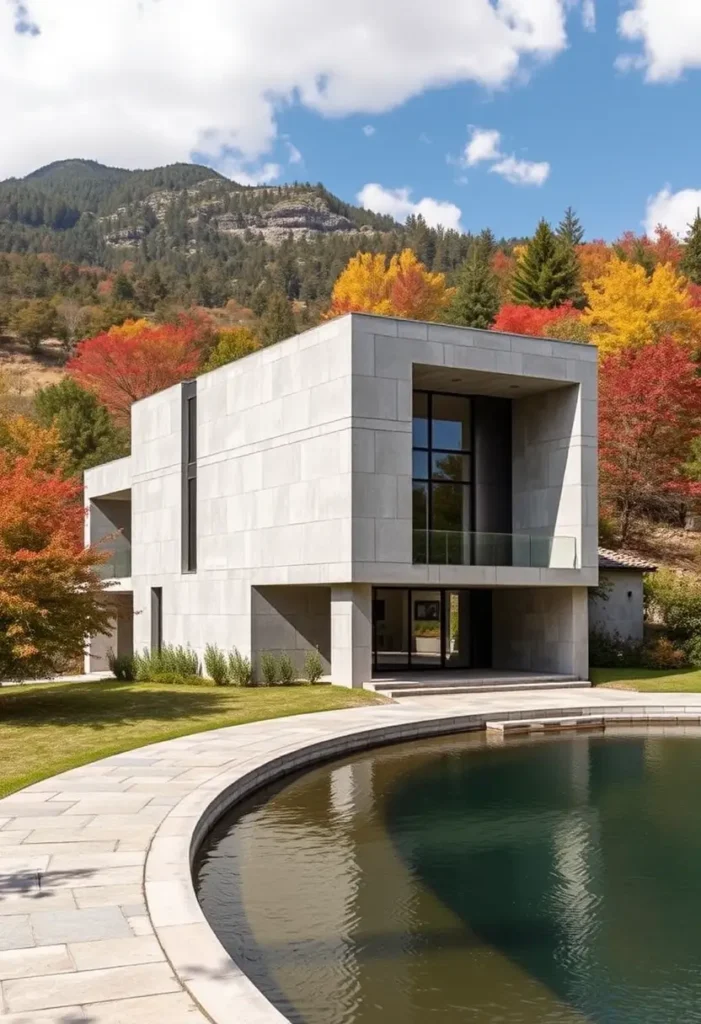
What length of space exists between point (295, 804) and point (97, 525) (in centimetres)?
2584

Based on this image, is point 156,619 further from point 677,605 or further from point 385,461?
point 677,605

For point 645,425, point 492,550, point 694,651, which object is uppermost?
point 645,425

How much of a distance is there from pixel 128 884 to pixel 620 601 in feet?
71.3

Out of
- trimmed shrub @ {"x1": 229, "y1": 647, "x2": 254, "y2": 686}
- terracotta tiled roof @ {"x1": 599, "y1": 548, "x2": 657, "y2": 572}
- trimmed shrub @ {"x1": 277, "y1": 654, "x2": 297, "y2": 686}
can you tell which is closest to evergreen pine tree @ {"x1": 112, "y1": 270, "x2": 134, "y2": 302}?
terracotta tiled roof @ {"x1": 599, "y1": 548, "x2": 657, "y2": 572}

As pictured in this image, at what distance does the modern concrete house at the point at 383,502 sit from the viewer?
69.8ft

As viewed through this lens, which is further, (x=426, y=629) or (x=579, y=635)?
(x=426, y=629)

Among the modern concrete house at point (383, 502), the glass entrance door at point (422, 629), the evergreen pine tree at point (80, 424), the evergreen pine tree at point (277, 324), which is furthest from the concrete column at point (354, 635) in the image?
the evergreen pine tree at point (277, 324)

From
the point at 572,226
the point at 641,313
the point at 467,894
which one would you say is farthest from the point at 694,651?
the point at 572,226

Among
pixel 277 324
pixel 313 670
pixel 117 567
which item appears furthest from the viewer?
pixel 277 324

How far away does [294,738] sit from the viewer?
577 inches

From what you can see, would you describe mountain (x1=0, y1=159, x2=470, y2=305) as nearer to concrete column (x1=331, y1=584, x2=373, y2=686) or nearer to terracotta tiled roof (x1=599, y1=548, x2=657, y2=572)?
terracotta tiled roof (x1=599, y1=548, x2=657, y2=572)

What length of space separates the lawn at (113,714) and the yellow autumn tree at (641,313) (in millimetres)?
29437

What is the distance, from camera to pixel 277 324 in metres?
70.8

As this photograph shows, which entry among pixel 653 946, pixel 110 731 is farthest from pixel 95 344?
pixel 653 946
